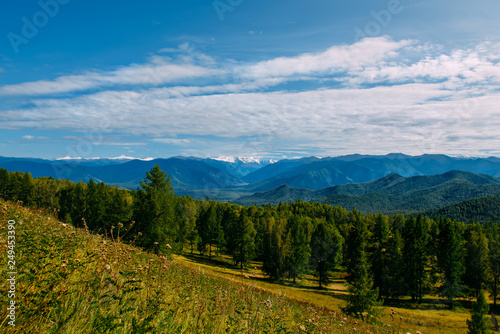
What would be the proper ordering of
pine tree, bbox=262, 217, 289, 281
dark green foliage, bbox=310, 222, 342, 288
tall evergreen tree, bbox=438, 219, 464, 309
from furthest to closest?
dark green foliage, bbox=310, 222, 342, 288 < pine tree, bbox=262, 217, 289, 281 < tall evergreen tree, bbox=438, 219, 464, 309

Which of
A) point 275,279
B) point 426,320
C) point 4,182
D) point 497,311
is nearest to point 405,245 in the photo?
point 426,320

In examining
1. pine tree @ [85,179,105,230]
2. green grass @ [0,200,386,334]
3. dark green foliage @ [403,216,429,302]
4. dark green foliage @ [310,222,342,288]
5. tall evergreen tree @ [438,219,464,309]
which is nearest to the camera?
green grass @ [0,200,386,334]

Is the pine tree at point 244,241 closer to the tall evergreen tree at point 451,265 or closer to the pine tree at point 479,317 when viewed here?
the tall evergreen tree at point 451,265

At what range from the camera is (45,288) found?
354 centimetres

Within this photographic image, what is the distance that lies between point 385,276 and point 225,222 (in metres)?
56.4

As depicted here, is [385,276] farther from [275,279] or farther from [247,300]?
[247,300]

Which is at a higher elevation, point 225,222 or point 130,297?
point 130,297

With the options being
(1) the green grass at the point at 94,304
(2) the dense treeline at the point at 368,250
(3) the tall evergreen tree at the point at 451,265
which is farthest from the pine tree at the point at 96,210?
(3) the tall evergreen tree at the point at 451,265

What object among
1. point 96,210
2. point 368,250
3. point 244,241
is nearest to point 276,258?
point 244,241

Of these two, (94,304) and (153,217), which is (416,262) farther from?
(94,304)

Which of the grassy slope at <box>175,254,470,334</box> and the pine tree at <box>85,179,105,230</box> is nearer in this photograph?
the grassy slope at <box>175,254,470,334</box>

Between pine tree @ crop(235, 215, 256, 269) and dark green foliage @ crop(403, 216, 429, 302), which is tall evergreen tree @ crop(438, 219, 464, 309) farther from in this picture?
pine tree @ crop(235, 215, 256, 269)

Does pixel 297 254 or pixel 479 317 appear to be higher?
pixel 479 317

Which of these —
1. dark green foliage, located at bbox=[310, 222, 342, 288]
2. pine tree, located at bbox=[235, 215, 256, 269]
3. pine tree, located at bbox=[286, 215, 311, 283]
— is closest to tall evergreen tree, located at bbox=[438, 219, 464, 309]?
dark green foliage, located at bbox=[310, 222, 342, 288]
